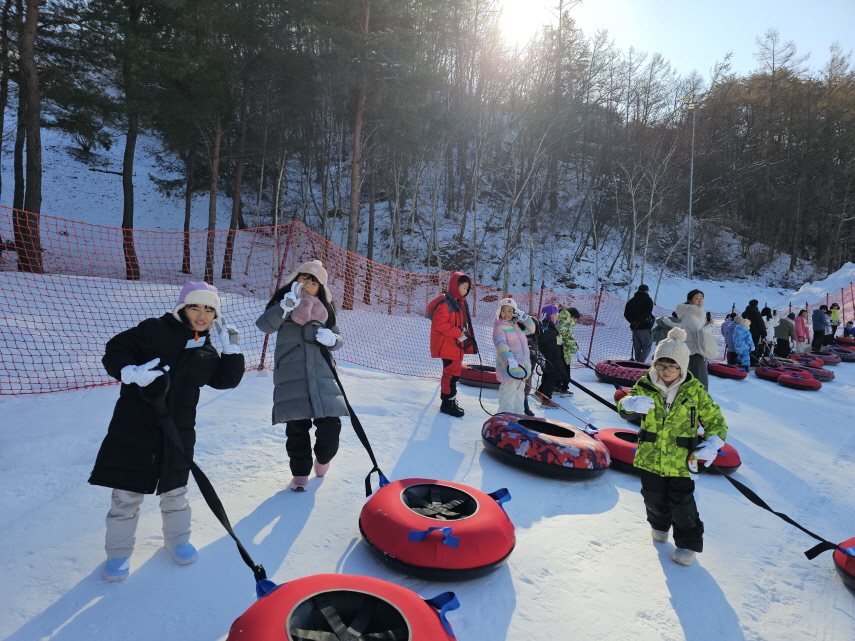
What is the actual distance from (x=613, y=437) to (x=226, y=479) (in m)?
3.42

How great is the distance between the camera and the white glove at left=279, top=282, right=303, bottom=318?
128 inches

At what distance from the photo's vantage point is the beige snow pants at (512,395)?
541 cm

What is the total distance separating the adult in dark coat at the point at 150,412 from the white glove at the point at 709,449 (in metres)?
2.88

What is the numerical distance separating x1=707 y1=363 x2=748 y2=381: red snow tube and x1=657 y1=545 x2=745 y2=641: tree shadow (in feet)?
26.0

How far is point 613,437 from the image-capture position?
4.59 meters

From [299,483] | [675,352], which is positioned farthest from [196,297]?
[675,352]

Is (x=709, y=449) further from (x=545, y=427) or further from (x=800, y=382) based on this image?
(x=800, y=382)

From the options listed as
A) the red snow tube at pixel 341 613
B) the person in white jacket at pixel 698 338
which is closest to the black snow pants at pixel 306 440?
the red snow tube at pixel 341 613

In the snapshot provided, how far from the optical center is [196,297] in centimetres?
252

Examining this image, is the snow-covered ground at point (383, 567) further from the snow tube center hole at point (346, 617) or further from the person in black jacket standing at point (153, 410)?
the snow tube center hole at point (346, 617)

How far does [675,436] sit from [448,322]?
2923 mm

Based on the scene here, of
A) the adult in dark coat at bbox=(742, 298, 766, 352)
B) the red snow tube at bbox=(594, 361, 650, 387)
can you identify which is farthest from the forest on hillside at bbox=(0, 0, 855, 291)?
the red snow tube at bbox=(594, 361, 650, 387)

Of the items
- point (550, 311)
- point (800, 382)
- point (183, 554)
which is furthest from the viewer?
point (800, 382)

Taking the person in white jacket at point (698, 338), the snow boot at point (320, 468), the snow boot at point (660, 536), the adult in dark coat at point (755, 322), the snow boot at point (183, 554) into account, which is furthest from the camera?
the adult in dark coat at point (755, 322)
